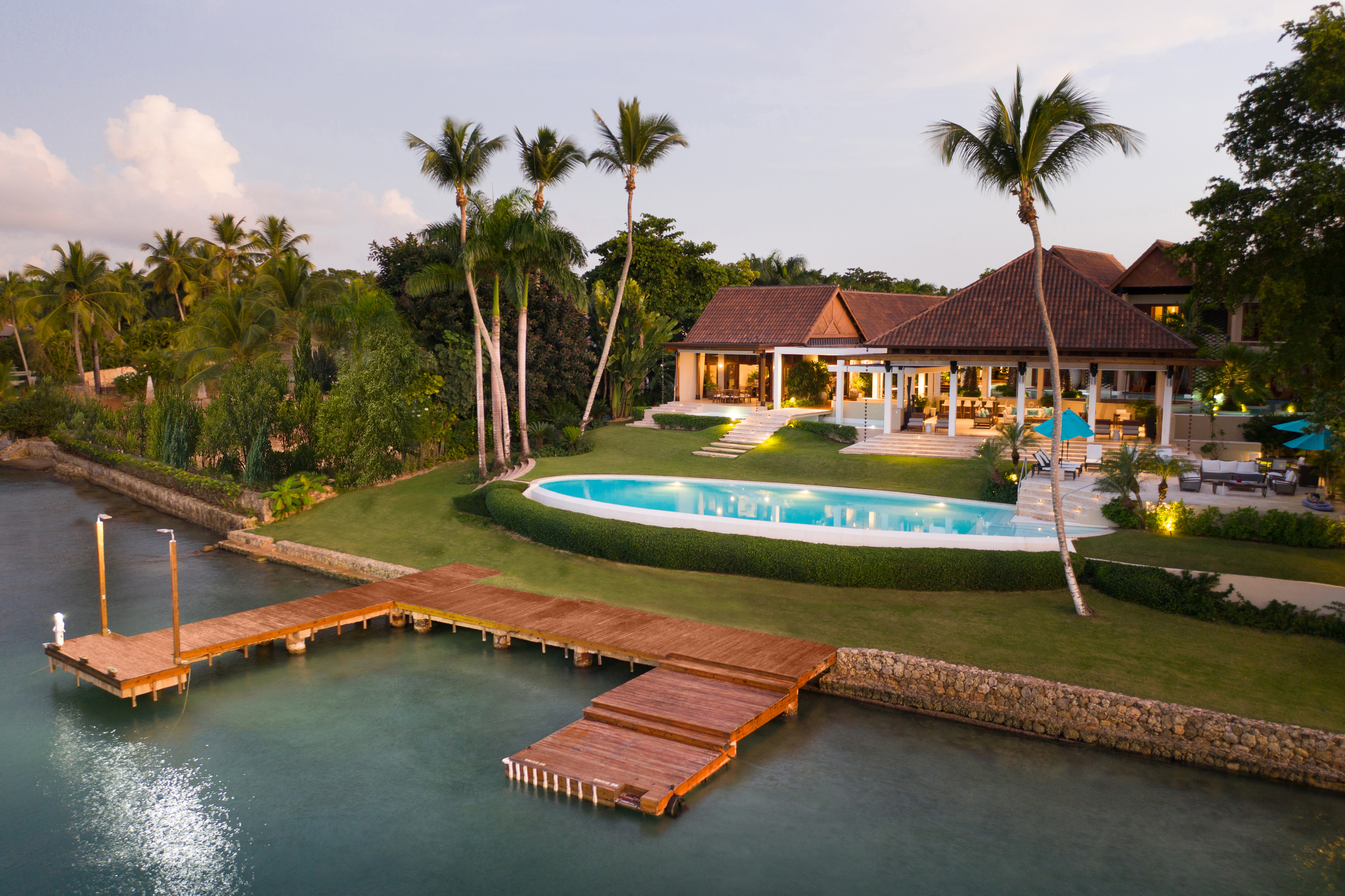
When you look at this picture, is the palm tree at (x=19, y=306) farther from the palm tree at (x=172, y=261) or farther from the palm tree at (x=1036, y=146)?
the palm tree at (x=1036, y=146)

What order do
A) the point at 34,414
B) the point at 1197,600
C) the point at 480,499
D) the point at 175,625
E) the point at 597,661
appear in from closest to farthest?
the point at 175,625 → the point at 1197,600 → the point at 597,661 → the point at 480,499 → the point at 34,414

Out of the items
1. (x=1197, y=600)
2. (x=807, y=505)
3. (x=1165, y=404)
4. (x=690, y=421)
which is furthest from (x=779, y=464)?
(x=1197, y=600)

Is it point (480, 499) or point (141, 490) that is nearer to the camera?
point (480, 499)

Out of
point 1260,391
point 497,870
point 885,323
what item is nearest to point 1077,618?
point 497,870

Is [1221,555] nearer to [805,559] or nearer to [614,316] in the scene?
[805,559]

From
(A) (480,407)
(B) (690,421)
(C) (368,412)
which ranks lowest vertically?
(B) (690,421)

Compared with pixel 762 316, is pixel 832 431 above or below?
below

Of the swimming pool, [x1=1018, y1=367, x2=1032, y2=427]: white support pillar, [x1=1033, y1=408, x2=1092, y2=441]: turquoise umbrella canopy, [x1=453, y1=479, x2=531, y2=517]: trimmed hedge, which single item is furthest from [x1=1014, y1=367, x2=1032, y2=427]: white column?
[x1=453, y1=479, x2=531, y2=517]: trimmed hedge
